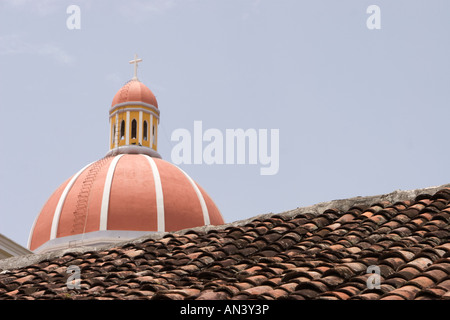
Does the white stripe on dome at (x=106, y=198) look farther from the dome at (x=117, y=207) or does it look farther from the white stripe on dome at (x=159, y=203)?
the white stripe on dome at (x=159, y=203)

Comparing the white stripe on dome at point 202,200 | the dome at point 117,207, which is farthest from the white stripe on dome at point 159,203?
the white stripe on dome at point 202,200

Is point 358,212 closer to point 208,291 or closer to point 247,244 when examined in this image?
point 247,244

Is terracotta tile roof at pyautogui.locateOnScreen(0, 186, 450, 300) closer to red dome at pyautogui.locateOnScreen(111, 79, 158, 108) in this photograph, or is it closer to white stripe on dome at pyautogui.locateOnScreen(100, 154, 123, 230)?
white stripe on dome at pyautogui.locateOnScreen(100, 154, 123, 230)

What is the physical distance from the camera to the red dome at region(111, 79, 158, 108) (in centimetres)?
3198

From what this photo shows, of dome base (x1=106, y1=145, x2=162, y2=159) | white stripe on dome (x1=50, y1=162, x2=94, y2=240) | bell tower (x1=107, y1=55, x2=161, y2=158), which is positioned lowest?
white stripe on dome (x1=50, y1=162, x2=94, y2=240)

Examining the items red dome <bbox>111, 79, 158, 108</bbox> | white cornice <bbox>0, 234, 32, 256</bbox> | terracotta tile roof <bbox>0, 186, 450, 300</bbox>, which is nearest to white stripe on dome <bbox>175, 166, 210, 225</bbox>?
red dome <bbox>111, 79, 158, 108</bbox>

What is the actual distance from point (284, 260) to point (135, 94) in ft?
85.3

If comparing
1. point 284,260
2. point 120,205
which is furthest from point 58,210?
point 284,260

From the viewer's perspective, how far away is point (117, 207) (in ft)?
86.6

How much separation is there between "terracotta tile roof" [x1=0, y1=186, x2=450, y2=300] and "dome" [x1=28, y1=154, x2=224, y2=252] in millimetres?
17623

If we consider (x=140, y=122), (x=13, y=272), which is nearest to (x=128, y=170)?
(x=140, y=122)

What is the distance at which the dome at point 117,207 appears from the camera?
26.1m

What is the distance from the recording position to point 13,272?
779 centimetres
